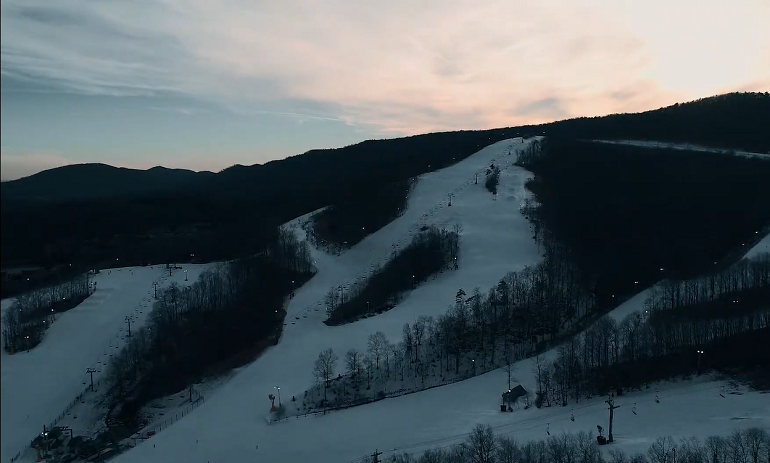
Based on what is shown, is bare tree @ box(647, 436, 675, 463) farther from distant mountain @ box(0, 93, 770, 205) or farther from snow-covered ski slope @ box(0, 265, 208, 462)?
distant mountain @ box(0, 93, 770, 205)

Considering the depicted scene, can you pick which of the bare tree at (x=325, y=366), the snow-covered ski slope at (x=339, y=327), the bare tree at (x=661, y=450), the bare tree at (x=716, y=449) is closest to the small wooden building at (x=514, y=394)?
the snow-covered ski slope at (x=339, y=327)

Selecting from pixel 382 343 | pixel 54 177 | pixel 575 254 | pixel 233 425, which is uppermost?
pixel 54 177

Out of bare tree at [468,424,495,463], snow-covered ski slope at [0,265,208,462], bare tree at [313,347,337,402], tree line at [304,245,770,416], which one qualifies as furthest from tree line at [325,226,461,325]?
bare tree at [468,424,495,463]

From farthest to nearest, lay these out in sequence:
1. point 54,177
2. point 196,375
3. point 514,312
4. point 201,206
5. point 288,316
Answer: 1. point 201,206
2. point 288,316
3. point 514,312
4. point 196,375
5. point 54,177

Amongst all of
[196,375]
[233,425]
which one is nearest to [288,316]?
[196,375]

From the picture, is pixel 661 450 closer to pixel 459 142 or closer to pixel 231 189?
pixel 231 189

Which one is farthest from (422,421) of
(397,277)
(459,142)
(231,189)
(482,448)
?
(459,142)

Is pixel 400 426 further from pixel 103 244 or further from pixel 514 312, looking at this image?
pixel 103 244
